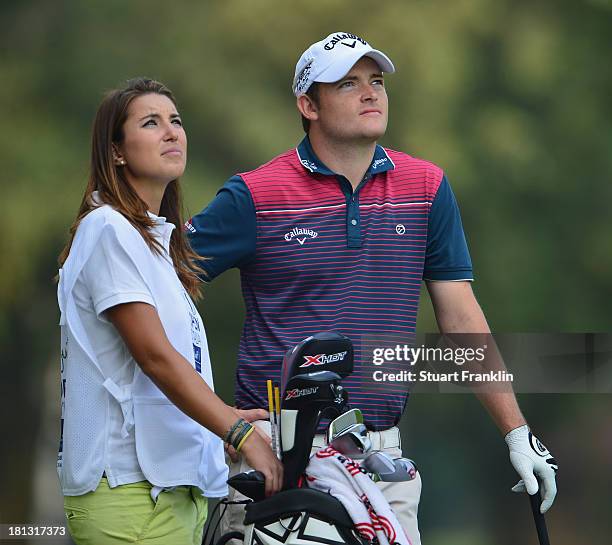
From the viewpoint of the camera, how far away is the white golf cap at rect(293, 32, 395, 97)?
10.5ft

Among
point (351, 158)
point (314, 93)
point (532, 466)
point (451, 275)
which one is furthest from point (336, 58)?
point (532, 466)

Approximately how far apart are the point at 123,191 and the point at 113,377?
1.25ft

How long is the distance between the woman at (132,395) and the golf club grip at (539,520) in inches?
37.4

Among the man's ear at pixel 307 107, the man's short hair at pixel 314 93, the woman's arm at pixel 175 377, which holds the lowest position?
the woman's arm at pixel 175 377

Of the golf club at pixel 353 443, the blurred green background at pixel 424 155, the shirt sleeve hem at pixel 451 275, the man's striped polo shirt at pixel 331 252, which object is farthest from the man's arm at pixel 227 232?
the blurred green background at pixel 424 155

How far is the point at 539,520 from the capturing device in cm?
297

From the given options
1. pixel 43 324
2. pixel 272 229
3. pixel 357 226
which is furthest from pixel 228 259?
pixel 43 324

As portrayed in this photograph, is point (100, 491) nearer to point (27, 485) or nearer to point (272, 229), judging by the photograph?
point (272, 229)

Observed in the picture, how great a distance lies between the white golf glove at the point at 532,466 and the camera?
3006 mm

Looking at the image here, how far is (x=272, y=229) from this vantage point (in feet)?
10.2

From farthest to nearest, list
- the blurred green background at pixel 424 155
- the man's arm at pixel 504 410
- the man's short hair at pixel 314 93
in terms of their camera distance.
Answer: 1. the blurred green background at pixel 424 155
2. the man's short hair at pixel 314 93
3. the man's arm at pixel 504 410

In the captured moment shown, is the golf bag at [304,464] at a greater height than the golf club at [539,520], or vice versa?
the golf bag at [304,464]

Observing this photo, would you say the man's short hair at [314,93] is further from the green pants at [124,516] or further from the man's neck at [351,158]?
the green pants at [124,516]

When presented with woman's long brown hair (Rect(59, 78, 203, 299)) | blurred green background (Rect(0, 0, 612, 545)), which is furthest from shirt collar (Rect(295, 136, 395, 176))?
blurred green background (Rect(0, 0, 612, 545))
